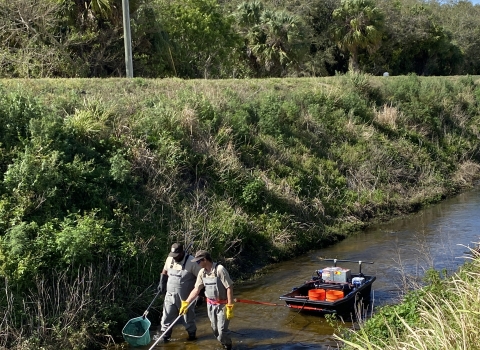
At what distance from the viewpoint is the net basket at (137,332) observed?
10.2 meters

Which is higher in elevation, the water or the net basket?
the net basket

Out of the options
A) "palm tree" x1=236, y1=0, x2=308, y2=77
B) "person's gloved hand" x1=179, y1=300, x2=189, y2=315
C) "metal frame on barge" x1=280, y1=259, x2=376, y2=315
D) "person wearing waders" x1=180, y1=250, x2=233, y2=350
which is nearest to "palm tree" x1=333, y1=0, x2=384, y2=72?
"palm tree" x1=236, y1=0, x2=308, y2=77

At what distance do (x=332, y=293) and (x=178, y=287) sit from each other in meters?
3.24

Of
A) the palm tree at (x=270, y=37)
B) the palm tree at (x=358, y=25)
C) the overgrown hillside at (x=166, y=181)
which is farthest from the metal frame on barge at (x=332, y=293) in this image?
the palm tree at (x=358, y=25)

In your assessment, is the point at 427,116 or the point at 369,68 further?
the point at 369,68

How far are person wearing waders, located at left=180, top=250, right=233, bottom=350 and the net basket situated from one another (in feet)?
2.27

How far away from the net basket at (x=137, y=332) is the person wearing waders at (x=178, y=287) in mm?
533

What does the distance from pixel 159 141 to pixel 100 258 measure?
4.83 meters

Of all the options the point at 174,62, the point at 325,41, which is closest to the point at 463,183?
the point at 174,62

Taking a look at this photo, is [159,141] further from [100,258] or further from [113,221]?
[100,258]

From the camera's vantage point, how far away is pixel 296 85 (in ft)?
89.2

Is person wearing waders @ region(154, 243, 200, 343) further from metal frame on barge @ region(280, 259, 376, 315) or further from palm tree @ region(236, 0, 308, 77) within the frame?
palm tree @ region(236, 0, 308, 77)

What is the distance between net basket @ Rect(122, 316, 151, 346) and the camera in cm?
1017

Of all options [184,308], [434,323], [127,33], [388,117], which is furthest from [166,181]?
[388,117]
